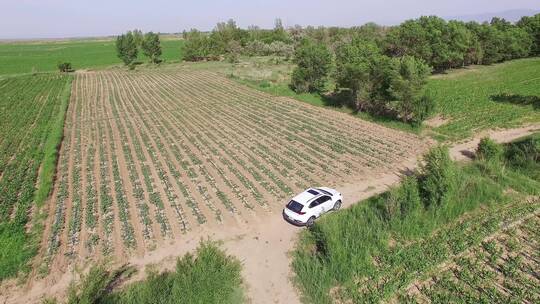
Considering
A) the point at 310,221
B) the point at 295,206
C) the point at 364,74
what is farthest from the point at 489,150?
the point at 364,74

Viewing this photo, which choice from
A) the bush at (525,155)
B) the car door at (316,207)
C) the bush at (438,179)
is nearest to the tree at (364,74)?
Answer: the bush at (525,155)

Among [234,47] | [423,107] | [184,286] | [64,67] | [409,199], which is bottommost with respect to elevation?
[184,286]

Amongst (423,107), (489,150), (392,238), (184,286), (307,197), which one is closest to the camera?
(184,286)

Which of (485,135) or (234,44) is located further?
(234,44)

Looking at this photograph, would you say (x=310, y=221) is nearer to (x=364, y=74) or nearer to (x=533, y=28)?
(x=364, y=74)

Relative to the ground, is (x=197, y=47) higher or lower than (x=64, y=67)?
higher

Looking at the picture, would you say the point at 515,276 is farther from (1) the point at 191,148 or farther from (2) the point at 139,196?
(1) the point at 191,148

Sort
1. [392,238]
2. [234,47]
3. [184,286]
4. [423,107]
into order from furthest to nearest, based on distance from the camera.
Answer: [234,47]
[423,107]
[392,238]
[184,286]
